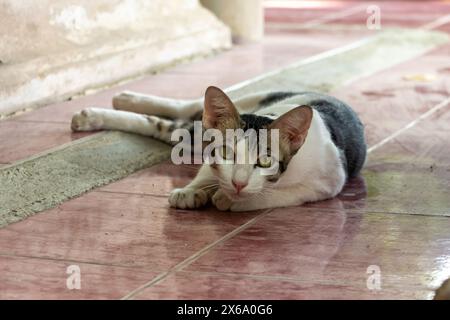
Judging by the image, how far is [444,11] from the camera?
31.5 feet

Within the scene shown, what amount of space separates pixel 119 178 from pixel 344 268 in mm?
1241

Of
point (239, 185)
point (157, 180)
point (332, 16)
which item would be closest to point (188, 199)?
point (239, 185)

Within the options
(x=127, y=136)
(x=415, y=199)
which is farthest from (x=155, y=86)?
(x=415, y=199)

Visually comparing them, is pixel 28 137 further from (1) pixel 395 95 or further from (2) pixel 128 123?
(1) pixel 395 95

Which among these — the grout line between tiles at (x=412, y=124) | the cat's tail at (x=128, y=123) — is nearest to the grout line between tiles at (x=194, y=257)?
the cat's tail at (x=128, y=123)

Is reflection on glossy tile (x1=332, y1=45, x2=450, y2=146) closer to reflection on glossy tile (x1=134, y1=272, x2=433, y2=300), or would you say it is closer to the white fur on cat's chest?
the white fur on cat's chest

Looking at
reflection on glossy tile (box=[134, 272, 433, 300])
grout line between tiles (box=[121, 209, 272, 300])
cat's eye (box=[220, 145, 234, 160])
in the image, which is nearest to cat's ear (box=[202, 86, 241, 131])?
cat's eye (box=[220, 145, 234, 160])

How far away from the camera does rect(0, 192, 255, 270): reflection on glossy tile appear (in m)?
2.82

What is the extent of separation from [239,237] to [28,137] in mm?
1466

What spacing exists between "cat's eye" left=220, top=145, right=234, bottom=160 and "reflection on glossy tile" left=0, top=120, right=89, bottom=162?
1.09 metres

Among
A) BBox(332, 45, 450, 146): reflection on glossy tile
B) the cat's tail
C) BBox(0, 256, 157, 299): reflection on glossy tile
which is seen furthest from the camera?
BBox(332, 45, 450, 146): reflection on glossy tile

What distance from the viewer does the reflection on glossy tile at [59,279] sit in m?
2.48

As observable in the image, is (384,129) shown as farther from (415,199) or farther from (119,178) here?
(119,178)

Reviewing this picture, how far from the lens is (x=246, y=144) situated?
9.94 ft
